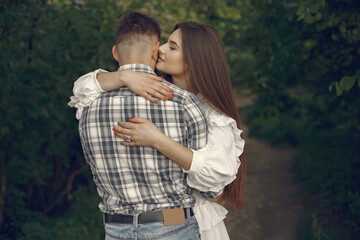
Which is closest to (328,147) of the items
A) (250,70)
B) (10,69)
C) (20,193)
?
(250,70)

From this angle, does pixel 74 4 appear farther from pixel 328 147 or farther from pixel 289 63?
pixel 328 147

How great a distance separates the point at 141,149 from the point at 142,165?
74 mm

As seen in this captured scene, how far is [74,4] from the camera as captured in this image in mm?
4039

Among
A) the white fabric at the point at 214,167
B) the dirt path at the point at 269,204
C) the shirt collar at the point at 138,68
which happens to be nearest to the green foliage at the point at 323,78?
the dirt path at the point at 269,204

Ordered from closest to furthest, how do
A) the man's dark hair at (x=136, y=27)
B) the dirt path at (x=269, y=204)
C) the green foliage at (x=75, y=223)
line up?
the man's dark hair at (x=136, y=27) < the green foliage at (x=75, y=223) < the dirt path at (x=269, y=204)

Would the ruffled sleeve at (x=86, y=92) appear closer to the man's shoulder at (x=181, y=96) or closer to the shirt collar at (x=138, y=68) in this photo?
the shirt collar at (x=138, y=68)

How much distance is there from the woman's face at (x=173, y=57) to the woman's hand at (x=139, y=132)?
57 cm

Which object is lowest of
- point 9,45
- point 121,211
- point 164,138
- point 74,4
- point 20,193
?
point 20,193

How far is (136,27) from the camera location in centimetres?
210

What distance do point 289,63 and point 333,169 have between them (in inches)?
79.3

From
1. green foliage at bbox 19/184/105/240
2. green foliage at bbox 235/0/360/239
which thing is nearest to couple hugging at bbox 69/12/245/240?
green foliage at bbox 235/0/360/239

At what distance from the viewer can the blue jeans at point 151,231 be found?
1961 mm

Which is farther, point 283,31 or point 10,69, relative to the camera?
point 283,31

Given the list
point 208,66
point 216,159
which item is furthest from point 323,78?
point 216,159
